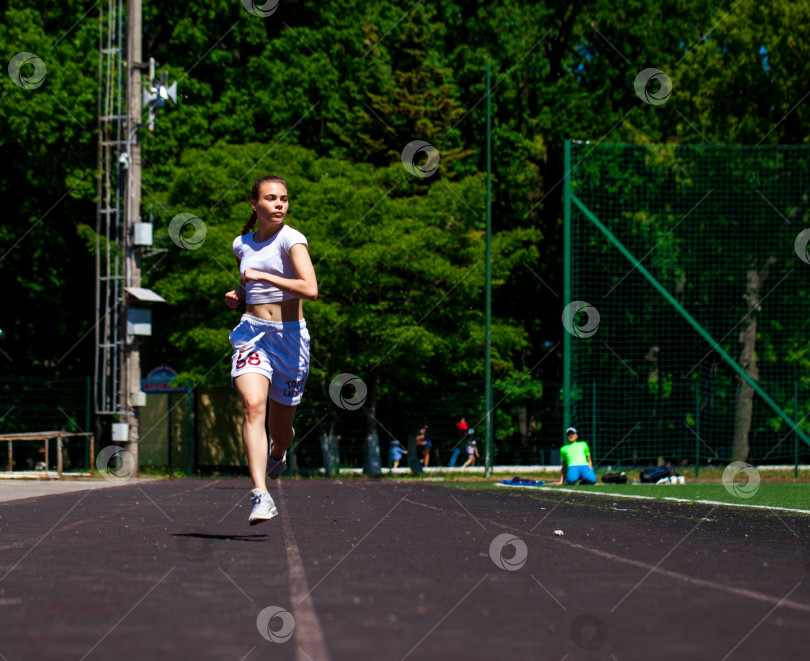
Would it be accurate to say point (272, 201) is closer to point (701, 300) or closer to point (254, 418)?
point (254, 418)

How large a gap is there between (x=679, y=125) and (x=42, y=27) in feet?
56.2

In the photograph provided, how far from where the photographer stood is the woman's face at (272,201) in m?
6.95

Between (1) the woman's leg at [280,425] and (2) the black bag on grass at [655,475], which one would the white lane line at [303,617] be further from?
(2) the black bag on grass at [655,475]

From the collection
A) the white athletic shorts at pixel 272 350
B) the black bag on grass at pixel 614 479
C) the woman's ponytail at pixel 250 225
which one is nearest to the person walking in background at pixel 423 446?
the black bag on grass at pixel 614 479

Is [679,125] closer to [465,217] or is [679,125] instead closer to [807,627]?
[465,217]

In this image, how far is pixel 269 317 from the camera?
696cm

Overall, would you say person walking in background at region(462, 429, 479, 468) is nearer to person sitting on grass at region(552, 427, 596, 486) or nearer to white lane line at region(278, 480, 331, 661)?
person sitting on grass at region(552, 427, 596, 486)

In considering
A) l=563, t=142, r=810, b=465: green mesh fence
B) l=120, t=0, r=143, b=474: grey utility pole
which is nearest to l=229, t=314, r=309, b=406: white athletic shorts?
l=120, t=0, r=143, b=474: grey utility pole

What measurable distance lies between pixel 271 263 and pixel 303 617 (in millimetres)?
3495

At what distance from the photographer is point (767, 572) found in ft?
16.4

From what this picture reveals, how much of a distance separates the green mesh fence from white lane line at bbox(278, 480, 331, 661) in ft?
72.8

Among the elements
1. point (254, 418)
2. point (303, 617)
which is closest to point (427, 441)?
point (254, 418)

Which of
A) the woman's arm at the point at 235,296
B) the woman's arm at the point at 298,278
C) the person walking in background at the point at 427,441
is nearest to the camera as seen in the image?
the woman's arm at the point at 298,278

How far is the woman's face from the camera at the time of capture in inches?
273
